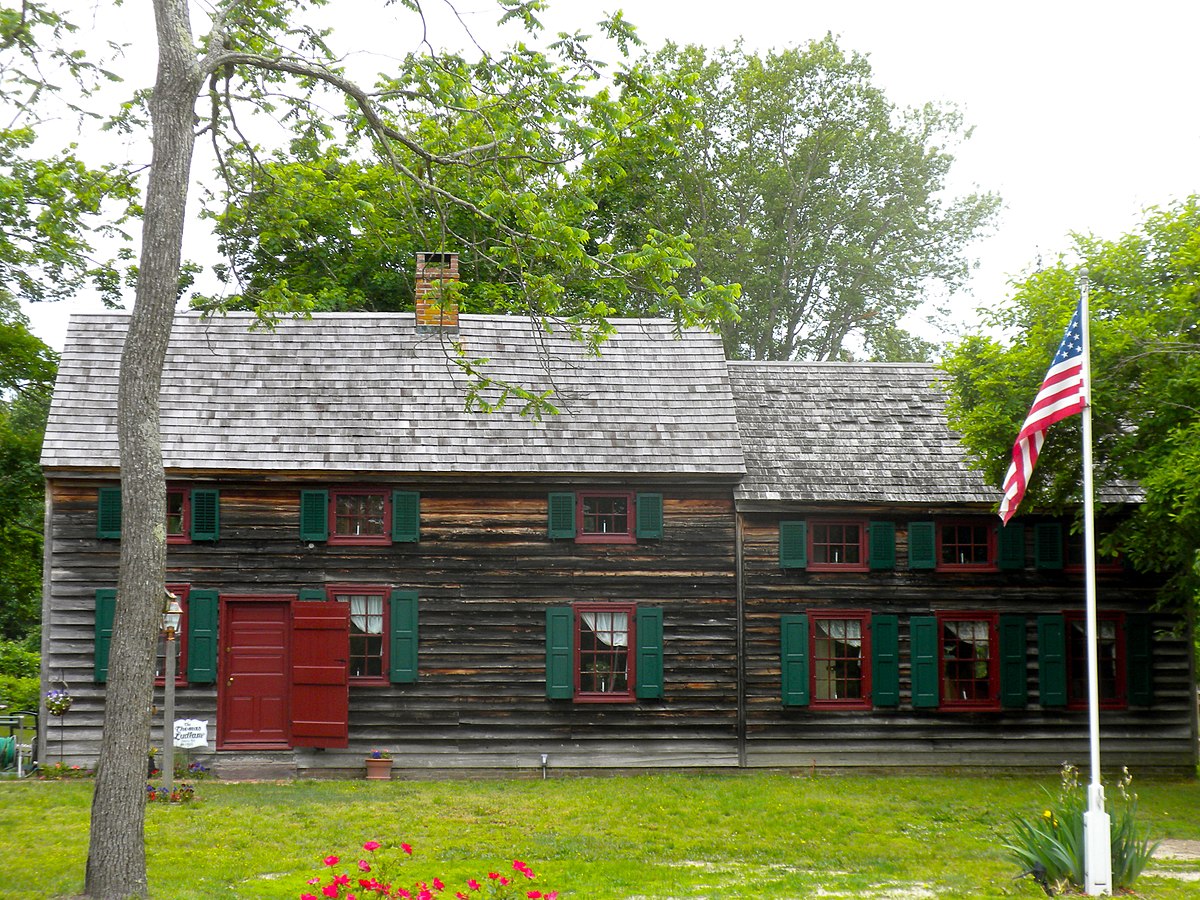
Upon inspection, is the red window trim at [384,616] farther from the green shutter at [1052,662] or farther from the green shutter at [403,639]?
the green shutter at [1052,662]

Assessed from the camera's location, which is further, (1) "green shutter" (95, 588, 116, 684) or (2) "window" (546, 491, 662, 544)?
(2) "window" (546, 491, 662, 544)

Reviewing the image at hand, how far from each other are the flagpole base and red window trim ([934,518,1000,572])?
7.99 metres

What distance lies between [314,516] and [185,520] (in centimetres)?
182

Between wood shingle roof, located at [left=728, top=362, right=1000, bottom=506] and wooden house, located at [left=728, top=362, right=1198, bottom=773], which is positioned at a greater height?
wood shingle roof, located at [left=728, top=362, right=1000, bottom=506]

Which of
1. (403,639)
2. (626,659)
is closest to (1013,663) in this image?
(626,659)

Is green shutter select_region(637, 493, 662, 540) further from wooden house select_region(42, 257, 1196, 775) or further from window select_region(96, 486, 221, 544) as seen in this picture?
window select_region(96, 486, 221, 544)

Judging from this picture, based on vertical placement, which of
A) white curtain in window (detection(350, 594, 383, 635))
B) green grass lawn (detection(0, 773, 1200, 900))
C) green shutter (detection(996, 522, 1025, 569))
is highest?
green shutter (detection(996, 522, 1025, 569))

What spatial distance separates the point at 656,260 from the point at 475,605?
7.64 metres

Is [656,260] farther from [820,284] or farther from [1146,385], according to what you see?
[820,284]

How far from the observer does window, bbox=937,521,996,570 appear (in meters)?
18.0

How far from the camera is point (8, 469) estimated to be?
2106cm

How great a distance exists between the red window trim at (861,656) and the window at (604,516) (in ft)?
9.04

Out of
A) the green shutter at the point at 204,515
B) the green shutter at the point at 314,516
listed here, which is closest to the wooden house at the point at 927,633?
the green shutter at the point at 314,516

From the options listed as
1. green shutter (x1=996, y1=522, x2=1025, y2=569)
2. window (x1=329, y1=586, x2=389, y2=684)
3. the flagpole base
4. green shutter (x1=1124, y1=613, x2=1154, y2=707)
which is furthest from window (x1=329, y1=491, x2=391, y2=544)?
green shutter (x1=1124, y1=613, x2=1154, y2=707)
